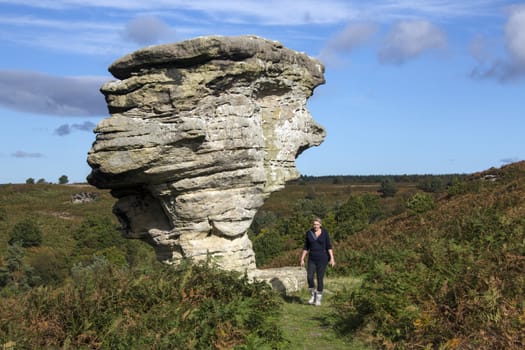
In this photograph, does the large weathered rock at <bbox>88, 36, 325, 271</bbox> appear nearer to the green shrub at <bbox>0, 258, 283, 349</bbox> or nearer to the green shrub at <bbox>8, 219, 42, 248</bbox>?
the green shrub at <bbox>0, 258, 283, 349</bbox>

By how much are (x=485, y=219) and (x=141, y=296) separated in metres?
10.5

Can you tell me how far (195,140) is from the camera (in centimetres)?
1402

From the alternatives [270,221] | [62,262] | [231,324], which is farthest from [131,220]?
[270,221]

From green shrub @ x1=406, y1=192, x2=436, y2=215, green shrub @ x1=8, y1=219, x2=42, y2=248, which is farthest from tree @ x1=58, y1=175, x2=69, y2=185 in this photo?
green shrub @ x1=406, y1=192, x2=436, y2=215

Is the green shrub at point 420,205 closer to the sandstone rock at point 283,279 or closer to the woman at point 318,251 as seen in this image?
the sandstone rock at point 283,279

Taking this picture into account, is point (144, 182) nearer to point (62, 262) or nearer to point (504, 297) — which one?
point (504, 297)

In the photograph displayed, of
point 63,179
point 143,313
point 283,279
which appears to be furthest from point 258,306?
point 63,179

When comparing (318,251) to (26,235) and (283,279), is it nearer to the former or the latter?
(283,279)

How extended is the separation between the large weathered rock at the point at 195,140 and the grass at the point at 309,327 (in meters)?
2.27

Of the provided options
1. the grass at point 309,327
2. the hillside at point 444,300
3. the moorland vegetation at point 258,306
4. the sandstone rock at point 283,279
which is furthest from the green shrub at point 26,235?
the hillside at point 444,300

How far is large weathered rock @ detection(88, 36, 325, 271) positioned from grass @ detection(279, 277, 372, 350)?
227cm

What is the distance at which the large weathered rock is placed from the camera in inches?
542

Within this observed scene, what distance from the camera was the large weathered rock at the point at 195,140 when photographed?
13.8 meters

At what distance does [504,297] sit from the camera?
961 cm
